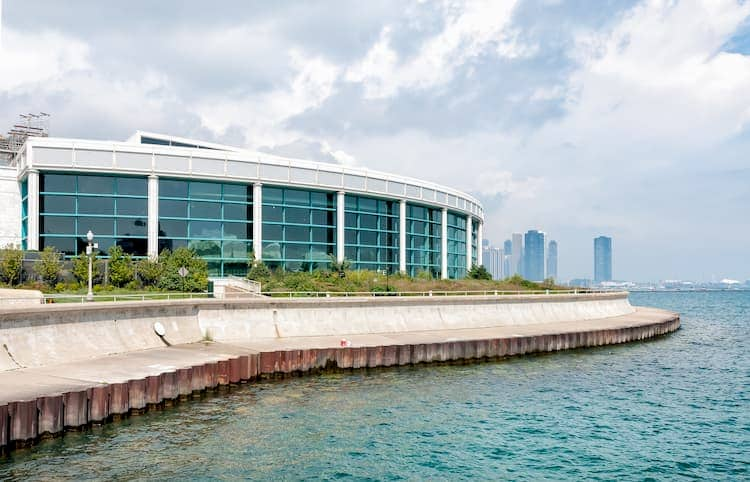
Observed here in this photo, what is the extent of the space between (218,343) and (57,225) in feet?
110

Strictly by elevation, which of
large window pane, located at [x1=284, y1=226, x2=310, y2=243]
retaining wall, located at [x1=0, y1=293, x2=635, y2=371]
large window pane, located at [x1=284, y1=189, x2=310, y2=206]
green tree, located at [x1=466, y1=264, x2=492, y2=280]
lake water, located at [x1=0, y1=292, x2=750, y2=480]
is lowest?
lake water, located at [x1=0, y1=292, x2=750, y2=480]

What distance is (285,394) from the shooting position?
32.6 m

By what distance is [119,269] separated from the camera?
59.6 metres

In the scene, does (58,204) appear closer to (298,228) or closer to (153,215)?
(153,215)

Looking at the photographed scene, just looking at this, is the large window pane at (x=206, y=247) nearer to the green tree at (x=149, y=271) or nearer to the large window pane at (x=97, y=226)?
the green tree at (x=149, y=271)

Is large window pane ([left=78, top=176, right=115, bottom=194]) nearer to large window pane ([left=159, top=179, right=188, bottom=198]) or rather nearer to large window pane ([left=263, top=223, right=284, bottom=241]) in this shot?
large window pane ([left=159, top=179, right=188, bottom=198])

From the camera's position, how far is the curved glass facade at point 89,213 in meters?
64.0

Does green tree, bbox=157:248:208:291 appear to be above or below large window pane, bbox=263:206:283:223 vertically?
below

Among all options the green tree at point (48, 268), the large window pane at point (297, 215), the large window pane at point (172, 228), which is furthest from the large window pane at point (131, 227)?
the large window pane at point (297, 215)

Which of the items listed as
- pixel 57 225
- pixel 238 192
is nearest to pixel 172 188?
pixel 238 192

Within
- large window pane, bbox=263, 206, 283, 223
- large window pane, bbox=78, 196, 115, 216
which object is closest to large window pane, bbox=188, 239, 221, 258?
large window pane, bbox=263, 206, 283, 223

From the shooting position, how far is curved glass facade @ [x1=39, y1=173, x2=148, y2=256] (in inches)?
2520

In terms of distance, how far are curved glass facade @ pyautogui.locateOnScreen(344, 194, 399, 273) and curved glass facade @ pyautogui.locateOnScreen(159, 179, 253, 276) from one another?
13.7 metres

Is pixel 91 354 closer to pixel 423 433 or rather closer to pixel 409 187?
pixel 423 433
